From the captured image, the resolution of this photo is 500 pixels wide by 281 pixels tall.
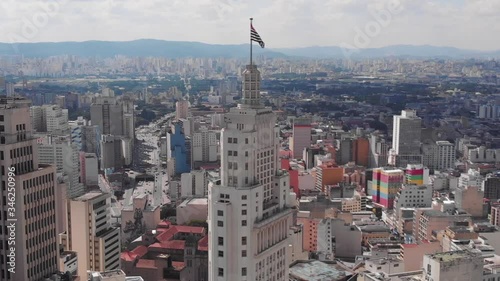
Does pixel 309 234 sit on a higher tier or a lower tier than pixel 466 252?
lower

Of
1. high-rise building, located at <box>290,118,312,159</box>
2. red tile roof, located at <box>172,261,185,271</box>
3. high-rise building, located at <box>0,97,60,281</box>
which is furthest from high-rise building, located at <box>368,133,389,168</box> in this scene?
high-rise building, located at <box>0,97,60,281</box>

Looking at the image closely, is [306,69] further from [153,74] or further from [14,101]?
[14,101]

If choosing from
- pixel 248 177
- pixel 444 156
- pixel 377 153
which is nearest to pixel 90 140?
pixel 377 153

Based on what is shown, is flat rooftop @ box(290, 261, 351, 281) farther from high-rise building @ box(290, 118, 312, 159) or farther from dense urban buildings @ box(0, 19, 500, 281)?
high-rise building @ box(290, 118, 312, 159)

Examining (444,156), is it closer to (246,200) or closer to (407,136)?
(407,136)

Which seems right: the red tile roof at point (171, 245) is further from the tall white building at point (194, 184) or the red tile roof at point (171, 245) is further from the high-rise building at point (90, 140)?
the high-rise building at point (90, 140)

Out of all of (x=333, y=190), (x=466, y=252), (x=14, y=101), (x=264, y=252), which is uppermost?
(x=14, y=101)

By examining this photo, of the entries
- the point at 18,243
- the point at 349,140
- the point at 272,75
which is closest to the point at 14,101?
the point at 18,243
